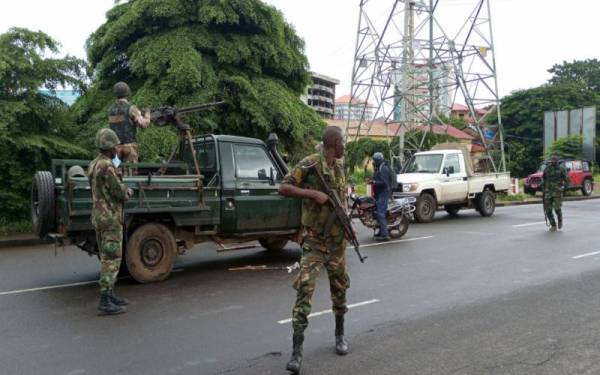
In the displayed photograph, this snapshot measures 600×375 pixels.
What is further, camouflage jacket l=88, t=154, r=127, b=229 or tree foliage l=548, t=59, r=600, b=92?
tree foliage l=548, t=59, r=600, b=92

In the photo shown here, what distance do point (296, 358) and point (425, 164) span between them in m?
12.5

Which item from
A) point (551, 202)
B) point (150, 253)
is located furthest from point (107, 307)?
point (551, 202)

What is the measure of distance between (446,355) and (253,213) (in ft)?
13.8

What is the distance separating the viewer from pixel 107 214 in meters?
5.72

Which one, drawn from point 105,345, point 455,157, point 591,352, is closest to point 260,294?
point 105,345

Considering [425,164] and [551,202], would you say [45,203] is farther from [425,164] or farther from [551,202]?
[425,164]

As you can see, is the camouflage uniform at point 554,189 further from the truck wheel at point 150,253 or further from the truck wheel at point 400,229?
the truck wheel at point 150,253

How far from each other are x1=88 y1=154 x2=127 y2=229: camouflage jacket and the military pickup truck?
0.92 m

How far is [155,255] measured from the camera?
23.8ft

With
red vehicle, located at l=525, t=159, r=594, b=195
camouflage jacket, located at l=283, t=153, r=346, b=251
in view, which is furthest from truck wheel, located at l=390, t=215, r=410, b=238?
red vehicle, located at l=525, t=159, r=594, b=195

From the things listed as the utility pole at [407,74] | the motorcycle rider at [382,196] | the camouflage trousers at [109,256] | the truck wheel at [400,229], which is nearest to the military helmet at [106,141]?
the camouflage trousers at [109,256]

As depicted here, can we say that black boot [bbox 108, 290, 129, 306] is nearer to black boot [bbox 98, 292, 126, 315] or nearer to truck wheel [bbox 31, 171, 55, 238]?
black boot [bbox 98, 292, 126, 315]

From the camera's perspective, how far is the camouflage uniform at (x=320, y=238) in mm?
4293

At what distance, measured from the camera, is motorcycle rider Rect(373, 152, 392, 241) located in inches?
449
